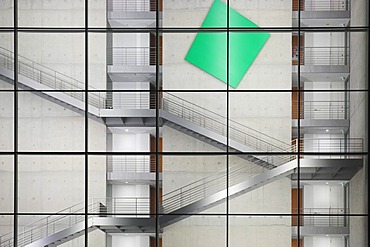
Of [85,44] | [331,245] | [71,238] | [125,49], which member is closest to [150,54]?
[125,49]

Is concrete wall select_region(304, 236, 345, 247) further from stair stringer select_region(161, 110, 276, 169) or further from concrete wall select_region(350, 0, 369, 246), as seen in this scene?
stair stringer select_region(161, 110, 276, 169)

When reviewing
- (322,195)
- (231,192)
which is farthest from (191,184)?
(322,195)

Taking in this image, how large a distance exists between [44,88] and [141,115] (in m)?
1.66

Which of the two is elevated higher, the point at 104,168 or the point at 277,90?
the point at 277,90

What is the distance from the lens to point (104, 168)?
402 inches

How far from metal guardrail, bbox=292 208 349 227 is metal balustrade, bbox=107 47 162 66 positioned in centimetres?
342

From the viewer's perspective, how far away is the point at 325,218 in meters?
10.1

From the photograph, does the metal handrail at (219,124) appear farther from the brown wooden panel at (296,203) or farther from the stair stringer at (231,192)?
the brown wooden panel at (296,203)

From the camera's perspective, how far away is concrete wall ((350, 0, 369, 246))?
10.1 metres

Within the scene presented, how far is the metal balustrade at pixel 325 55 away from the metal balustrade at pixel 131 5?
260 centimetres

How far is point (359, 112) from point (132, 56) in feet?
12.5

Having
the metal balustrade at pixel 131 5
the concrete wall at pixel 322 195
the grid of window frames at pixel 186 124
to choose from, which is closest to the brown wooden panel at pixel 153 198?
the grid of window frames at pixel 186 124

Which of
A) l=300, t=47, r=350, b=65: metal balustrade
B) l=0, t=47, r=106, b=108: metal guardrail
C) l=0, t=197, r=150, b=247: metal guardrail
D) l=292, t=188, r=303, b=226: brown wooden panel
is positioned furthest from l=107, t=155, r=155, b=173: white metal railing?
l=300, t=47, r=350, b=65: metal balustrade

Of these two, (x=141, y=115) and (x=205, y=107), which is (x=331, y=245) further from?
(x=141, y=115)
